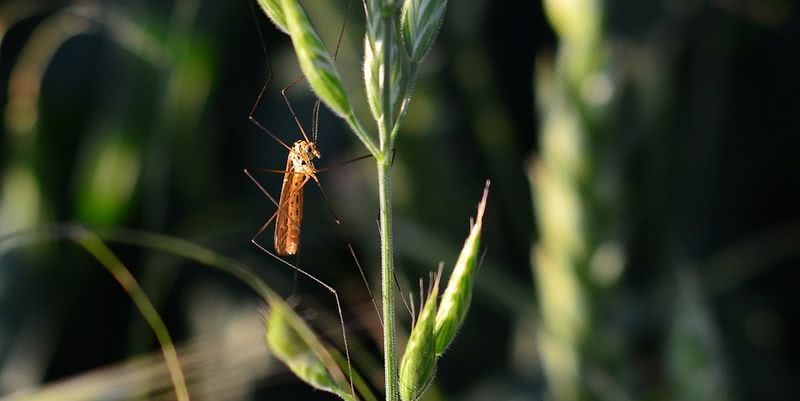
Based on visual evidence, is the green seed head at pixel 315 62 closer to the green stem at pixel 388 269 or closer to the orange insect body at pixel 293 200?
the green stem at pixel 388 269

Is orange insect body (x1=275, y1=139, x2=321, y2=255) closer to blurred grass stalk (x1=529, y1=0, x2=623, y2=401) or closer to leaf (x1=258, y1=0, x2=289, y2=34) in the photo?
leaf (x1=258, y1=0, x2=289, y2=34)

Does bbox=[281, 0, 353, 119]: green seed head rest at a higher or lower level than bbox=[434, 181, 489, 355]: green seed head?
higher

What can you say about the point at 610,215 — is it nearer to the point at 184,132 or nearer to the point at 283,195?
the point at 283,195

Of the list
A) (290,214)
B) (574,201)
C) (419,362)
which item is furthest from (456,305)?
(574,201)

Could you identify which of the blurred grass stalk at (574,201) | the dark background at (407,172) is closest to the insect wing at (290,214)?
the blurred grass stalk at (574,201)

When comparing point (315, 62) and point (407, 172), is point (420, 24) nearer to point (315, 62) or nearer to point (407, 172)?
point (315, 62)

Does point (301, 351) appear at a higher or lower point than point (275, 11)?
lower

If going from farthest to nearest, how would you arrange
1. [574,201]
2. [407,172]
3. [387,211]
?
[407,172]
[574,201]
[387,211]

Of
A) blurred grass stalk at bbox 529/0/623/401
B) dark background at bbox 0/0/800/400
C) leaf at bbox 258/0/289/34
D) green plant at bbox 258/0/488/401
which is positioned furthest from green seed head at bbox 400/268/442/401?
dark background at bbox 0/0/800/400
